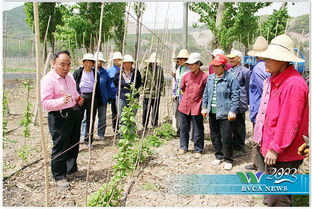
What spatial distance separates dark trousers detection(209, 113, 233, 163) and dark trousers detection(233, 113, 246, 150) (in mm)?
574

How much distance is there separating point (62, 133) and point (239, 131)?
8.60 ft

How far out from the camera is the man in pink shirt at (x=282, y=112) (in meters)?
1.92

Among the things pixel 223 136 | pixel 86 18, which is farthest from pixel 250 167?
pixel 86 18

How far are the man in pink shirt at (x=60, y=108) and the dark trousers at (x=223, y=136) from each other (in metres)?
1.73

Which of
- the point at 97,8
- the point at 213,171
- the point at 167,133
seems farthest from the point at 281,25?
the point at 213,171

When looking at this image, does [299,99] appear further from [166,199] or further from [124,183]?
[124,183]

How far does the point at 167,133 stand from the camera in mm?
5062

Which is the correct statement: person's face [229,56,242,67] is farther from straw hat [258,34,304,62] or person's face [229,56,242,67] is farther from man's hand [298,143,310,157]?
man's hand [298,143,310,157]

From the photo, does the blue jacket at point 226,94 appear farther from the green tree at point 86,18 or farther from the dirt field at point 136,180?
the green tree at point 86,18

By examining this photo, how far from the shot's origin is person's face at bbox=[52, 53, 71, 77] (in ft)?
9.41

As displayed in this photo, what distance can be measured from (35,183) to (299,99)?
283 centimetres

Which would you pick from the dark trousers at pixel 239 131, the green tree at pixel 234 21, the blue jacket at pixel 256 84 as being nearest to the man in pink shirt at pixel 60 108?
the blue jacket at pixel 256 84

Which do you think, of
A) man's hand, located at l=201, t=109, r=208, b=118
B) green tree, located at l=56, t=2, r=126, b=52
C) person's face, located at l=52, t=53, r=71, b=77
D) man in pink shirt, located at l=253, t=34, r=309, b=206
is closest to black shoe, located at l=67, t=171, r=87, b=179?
person's face, located at l=52, t=53, r=71, b=77

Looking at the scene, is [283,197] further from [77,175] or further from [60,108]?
[77,175]
